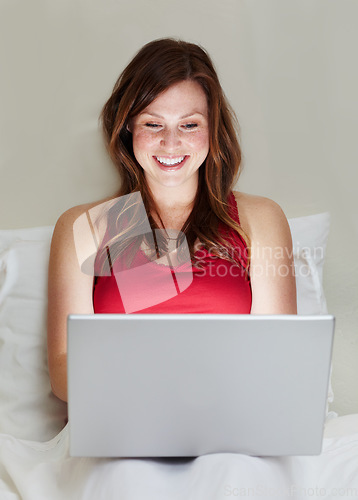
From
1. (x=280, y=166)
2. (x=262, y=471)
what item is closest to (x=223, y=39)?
(x=280, y=166)

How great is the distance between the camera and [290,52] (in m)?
1.84

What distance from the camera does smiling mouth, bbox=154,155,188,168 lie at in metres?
1.61

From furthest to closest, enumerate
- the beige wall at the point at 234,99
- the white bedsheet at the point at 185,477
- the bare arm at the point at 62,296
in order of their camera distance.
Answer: the beige wall at the point at 234,99
the bare arm at the point at 62,296
the white bedsheet at the point at 185,477

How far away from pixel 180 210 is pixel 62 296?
1.39 feet

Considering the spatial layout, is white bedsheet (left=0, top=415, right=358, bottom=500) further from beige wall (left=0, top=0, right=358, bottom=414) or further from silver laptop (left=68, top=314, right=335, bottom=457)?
beige wall (left=0, top=0, right=358, bottom=414)

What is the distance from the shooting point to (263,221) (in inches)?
64.5

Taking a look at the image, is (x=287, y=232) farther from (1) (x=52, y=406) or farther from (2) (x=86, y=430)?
(2) (x=86, y=430)

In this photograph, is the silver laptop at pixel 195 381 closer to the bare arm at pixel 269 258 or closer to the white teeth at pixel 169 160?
the bare arm at pixel 269 258

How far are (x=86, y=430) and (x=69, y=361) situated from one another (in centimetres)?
12

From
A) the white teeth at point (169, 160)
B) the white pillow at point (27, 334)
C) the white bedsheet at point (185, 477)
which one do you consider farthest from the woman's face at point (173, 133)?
the white bedsheet at point (185, 477)

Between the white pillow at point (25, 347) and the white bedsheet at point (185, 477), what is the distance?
8.6 inches

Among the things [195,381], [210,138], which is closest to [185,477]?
[195,381]

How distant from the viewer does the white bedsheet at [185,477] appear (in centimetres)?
101

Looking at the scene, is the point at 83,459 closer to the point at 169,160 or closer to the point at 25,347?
the point at 25,347
